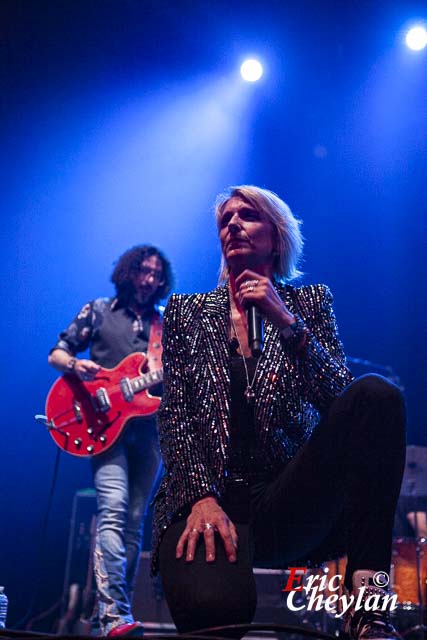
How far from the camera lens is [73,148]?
5.94 m

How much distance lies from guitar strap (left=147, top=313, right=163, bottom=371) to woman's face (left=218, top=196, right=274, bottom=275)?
6.17ft

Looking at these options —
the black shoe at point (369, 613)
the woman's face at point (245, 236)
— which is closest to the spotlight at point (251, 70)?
the woman's face at point (245, 236)

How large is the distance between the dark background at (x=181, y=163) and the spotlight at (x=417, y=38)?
9cm

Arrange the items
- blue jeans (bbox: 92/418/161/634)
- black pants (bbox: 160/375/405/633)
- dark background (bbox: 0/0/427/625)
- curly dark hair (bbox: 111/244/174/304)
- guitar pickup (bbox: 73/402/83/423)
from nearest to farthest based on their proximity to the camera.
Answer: black pants (bbox: 160/375/405/633)
blue jeans (bbox: 92/418/161/634)
guitar pickup (bbox: 73/402/83/423)
curly dark hair (bbox: 111/244/174/304)
dark background (bbox: 0/0/427/625)

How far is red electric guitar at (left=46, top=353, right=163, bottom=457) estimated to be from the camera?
13.0 ft

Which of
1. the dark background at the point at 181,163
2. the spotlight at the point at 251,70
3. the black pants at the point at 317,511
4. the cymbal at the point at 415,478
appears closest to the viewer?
the black pants at the point at 317,511

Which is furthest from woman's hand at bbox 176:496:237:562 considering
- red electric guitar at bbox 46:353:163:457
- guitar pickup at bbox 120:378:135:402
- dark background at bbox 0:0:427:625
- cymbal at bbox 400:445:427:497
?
dark background at bbox 0:0:427:625

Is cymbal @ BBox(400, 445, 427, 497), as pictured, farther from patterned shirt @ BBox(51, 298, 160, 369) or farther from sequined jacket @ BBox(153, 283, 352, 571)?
sequined jacket @ BBox(153, 283, 352, 571)

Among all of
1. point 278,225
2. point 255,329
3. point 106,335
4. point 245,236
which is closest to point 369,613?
point 255,329

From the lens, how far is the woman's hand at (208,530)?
1612 millimetres

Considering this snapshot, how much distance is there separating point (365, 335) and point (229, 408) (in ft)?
14.9

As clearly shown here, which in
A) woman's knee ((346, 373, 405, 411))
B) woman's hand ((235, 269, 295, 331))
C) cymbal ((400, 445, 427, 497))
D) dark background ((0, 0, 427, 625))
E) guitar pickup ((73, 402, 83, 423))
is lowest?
woman's knee ((346, 373, 405, 411))

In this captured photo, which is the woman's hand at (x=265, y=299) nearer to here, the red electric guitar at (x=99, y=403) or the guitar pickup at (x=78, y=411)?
the red electric guitar at (x=99, y=403)

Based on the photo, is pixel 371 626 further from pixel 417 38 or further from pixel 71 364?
pixel 417 38
